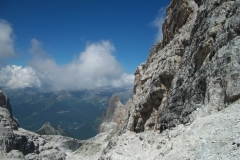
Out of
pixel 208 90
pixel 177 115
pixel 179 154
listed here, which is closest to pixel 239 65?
pixel 208 90

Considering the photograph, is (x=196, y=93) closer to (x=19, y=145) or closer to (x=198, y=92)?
(x=198, y=92)

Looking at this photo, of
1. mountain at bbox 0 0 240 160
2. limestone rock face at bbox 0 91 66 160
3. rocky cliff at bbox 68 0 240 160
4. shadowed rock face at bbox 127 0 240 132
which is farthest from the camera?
limestone rock face at bbox 0 91 66 160

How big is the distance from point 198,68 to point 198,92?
4.46 metres

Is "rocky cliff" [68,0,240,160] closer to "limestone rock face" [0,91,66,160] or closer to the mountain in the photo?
the mountain

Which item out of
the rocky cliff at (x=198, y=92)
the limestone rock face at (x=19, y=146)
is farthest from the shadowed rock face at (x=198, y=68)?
the limestone rock face at (x=19, y=146)

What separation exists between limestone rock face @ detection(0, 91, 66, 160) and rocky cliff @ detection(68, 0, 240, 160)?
3430 inches

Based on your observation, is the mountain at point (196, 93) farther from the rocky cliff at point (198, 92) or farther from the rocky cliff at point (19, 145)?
the rocky cliff at point (19, 145)

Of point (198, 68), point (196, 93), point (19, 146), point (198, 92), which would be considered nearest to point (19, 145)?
point (19, 146)

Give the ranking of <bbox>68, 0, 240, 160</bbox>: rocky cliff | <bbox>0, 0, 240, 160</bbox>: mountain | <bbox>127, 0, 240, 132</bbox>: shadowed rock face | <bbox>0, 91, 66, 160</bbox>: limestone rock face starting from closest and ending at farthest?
<bbox>68, 0, 240, 160</bbox>: rocky cliff → <bbox>0, 0, 240, 160</bbox>: mountain → <bbox>127, 0, 240, 132</bbox>: shadowed rock face → <bbox>0, 91, 66, 160</bbox>: limestone rock face

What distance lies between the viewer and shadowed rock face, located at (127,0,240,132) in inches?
971

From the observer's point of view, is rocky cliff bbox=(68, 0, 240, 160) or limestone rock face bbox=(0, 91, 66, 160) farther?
limestone rock face bbox=(0, 91, 66, 160)

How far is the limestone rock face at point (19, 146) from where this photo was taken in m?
115

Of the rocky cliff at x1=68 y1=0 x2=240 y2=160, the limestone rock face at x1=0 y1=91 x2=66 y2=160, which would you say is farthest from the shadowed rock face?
the limestone rock face at x1=0 y1=91 x2=66 y2=160

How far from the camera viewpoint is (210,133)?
816 inches
